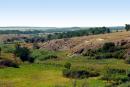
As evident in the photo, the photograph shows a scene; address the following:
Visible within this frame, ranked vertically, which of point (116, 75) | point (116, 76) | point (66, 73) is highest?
point (116, 76)

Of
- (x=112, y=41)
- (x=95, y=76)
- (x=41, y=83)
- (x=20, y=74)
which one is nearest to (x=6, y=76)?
(x=20, y=74)

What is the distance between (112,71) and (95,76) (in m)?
6.78

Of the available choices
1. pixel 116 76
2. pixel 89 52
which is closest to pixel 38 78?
pixel 116 76

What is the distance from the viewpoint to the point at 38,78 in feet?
339

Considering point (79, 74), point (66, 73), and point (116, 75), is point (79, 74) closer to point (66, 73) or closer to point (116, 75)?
point (66, 73)

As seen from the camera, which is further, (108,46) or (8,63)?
(108,46)

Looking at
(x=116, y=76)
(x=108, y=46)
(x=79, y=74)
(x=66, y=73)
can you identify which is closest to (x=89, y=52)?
(x=108, y=46)

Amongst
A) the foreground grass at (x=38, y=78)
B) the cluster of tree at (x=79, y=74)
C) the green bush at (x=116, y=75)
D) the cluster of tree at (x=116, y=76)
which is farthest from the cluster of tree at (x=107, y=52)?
the cluster of tree at (x=79, y=74)

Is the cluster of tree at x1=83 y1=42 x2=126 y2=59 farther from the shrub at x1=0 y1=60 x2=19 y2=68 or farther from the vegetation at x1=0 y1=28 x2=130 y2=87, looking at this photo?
the shrub at x1=0 y1=60 x2=19 y2=68

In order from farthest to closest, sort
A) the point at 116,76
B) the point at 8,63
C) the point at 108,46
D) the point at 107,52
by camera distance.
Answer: the point at 108,46 → the point at 107,52 → the point at 8,63 → the point at 116,76

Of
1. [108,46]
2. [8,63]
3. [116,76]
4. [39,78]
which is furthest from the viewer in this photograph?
[108,46]

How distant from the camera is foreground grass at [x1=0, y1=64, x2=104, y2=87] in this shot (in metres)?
90.7

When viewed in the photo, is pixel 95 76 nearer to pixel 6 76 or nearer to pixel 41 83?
pixel 41 83

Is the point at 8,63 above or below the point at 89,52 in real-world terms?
above
